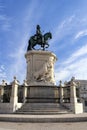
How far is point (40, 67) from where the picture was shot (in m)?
32.3

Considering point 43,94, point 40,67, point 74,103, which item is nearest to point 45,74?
point 40,67

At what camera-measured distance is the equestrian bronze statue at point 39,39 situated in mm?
35062

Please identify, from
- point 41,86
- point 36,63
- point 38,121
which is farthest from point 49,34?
point 38,121

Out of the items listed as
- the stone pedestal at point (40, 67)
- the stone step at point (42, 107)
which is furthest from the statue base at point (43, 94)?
the stone step at point (42, 107)

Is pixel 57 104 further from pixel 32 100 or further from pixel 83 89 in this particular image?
pixel 83 89

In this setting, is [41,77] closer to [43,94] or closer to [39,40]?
[43,94]

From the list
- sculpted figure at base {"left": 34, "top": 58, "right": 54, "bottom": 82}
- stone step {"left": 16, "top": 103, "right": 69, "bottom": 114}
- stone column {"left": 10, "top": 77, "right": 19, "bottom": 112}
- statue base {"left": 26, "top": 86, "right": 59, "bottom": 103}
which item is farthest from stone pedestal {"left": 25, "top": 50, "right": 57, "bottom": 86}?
stone step {"left": 16, "top": 103, "right": 69, "bottom": 114}

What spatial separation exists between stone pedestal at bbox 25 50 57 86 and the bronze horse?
90.7 inches

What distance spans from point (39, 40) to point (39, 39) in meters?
0.21

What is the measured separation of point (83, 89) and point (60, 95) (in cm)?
7122

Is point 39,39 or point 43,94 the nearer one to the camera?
point 43,94

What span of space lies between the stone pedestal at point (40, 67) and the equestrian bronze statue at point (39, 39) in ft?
7.84

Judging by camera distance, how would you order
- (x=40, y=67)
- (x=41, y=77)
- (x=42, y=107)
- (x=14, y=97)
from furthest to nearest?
(x=40, y=67)
(x=41, y=77)
(x=14, y=97)
(x=42, y=107)

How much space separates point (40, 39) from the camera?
119 ft
